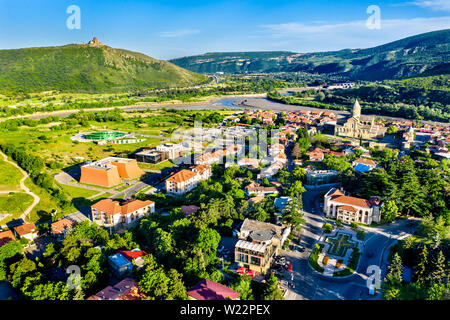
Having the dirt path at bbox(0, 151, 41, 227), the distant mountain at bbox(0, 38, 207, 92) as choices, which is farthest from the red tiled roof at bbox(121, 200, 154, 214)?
the distant mountain at bbox(0, 38, 207, 92)

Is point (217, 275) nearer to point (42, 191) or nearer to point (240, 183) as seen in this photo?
point (240, 183)

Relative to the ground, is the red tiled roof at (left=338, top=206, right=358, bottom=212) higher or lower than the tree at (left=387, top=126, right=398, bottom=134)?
lower

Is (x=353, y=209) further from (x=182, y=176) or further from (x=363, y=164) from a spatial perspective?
(x=182, y=176)

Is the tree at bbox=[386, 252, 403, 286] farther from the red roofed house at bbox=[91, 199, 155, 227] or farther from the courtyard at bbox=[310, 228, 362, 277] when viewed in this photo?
the red roofed house at bbox=[91, 199, 155, 227]

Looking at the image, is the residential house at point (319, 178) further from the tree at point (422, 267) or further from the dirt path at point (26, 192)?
the dirt path at point (26, 192)

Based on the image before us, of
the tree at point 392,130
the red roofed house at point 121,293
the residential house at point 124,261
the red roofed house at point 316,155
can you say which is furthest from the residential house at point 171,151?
the tree at point 392,130

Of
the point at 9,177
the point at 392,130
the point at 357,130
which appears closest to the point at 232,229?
the point at 9,177
